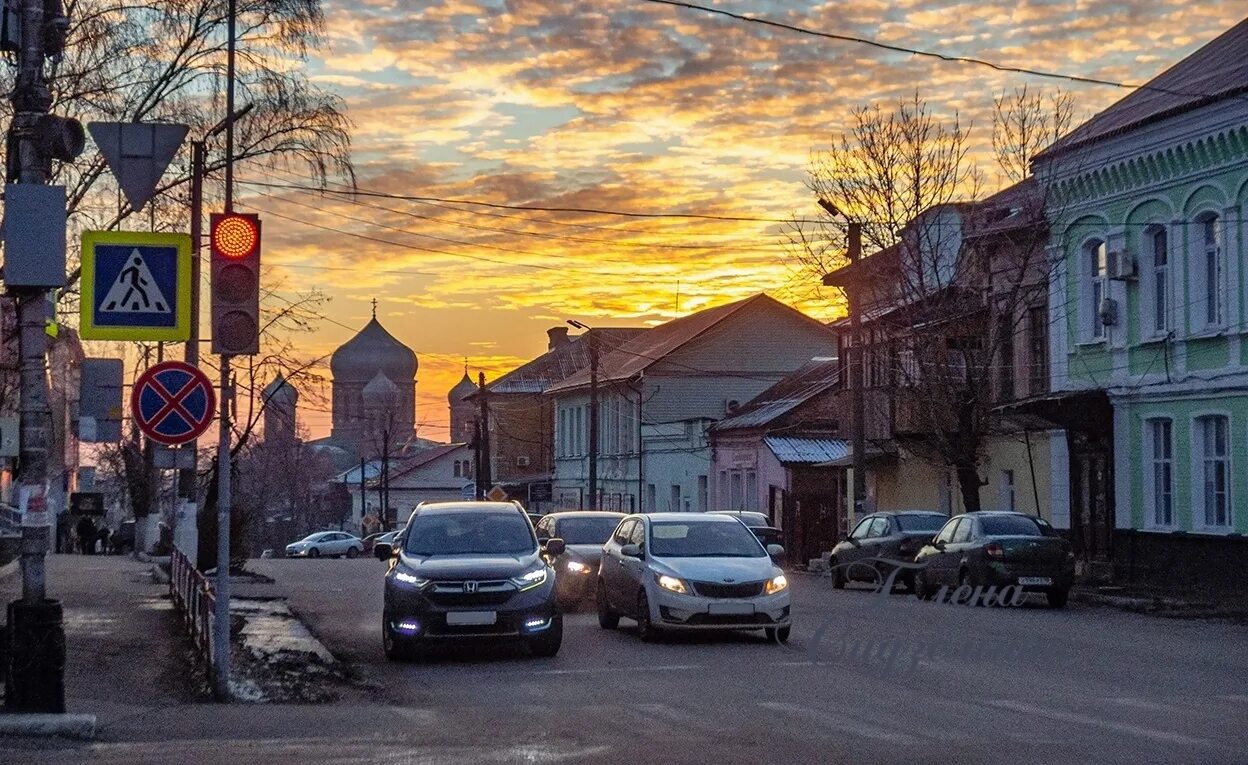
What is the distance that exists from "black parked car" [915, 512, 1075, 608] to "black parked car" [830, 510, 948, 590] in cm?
353

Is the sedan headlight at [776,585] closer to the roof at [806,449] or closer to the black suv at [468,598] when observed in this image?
the black suv at [468,598]

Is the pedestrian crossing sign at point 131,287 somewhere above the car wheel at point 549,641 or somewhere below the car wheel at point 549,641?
above

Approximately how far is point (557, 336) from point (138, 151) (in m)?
94.1

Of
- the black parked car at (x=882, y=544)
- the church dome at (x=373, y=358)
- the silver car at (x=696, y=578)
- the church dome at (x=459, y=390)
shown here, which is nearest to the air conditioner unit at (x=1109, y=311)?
the black parked car at (x=882, y=544)

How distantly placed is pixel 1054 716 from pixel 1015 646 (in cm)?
679

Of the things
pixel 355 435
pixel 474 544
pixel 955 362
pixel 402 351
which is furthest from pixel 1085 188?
pixel 355 435

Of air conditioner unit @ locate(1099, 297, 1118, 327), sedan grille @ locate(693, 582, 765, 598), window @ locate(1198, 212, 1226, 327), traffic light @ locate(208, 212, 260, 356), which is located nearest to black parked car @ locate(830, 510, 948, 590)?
air conditioner unit @ locate(1099, 297, 1118, 327)

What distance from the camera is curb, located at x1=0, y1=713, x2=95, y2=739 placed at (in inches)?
473

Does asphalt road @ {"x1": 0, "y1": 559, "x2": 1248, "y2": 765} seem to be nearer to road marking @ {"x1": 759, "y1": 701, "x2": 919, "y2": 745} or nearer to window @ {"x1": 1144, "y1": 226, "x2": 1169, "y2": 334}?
road marking @ {"x1": 759, "y1": 701, "x2": 919, "y2": 745}

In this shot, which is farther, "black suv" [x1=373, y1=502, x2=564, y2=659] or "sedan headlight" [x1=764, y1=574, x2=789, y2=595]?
"sedan headlight" [x1=764, y1=574, x2=789, y2=595]

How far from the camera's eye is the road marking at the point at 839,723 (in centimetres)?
1163

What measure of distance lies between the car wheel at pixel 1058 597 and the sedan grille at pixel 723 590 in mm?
10040

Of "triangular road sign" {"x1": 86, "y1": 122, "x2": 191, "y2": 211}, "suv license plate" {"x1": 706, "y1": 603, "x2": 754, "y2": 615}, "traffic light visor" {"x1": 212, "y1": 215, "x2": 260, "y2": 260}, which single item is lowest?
"suv license plate" {"x1": 706, "y1": 603, "x2": 754, "y2": 615}

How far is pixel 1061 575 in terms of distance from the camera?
2761 cm
